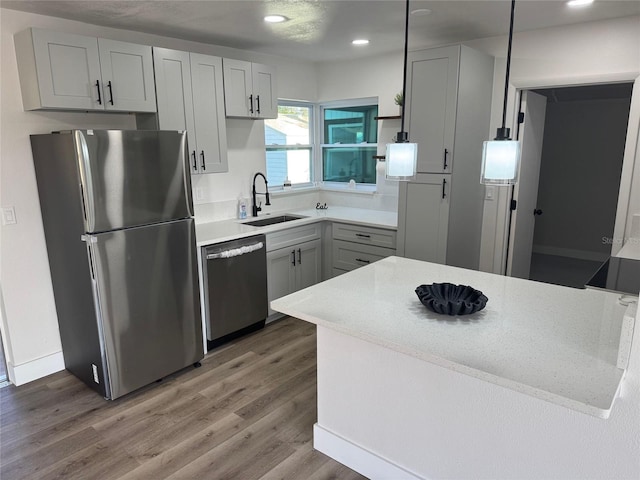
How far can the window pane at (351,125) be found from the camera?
461 cm

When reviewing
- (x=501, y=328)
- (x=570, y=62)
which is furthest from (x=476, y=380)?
(x=570, y=62)

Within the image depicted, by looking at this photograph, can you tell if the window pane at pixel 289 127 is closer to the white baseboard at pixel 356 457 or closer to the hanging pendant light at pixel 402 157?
the hanging pendant light at pixel 402 157

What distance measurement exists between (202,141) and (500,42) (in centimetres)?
254

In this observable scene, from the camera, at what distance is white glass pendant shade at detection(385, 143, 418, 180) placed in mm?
1910

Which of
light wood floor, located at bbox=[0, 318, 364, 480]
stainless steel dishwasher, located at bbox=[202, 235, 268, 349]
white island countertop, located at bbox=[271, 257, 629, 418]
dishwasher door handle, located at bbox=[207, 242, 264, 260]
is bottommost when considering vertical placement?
light wood floor, located at bbox=[0, 318, 364, 480]

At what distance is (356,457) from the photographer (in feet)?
7.07

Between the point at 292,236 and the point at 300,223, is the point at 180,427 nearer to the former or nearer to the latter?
the point at 292,236

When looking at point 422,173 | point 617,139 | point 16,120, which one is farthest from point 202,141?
point 617,139

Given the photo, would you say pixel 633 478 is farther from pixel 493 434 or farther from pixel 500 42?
pixel 500 42

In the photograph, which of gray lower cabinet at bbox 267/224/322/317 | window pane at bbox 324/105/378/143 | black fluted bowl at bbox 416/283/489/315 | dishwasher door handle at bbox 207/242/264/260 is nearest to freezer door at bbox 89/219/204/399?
dishwasher door handle at bbox 207/242/264/260

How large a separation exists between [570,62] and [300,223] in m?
2.50

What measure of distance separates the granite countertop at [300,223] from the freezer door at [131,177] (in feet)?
1.44

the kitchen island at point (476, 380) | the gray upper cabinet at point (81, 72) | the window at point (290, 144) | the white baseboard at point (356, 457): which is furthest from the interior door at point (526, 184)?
the gray upper cabinet at point (81, 72)

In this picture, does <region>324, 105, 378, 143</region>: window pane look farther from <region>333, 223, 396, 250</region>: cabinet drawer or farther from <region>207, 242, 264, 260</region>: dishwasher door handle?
<region>207, 242, 264, 260</region>: dishwasher door handle
